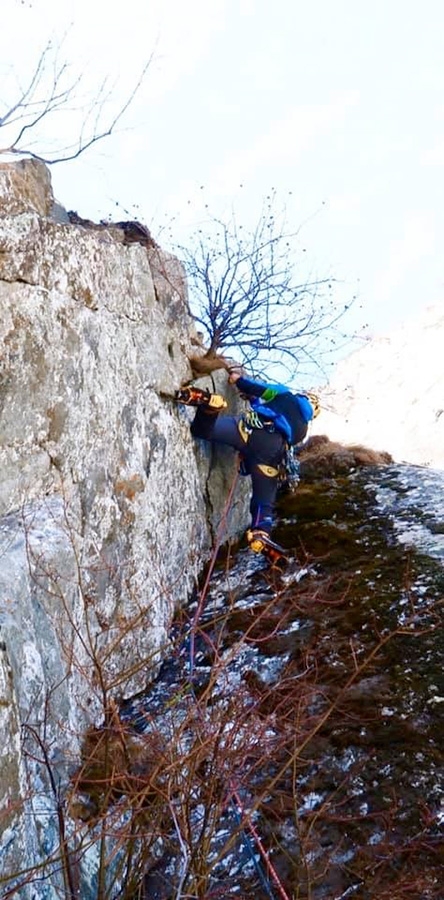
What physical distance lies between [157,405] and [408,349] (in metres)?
26.4

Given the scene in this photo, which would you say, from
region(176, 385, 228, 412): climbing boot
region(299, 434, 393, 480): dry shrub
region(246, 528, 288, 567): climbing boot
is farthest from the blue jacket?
region(299, 434, 393, 480): dry shrub

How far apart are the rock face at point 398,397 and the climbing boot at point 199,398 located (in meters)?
18.1

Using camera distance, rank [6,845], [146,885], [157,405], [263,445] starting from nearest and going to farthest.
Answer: [6,845], [146,885], [157,405], [263,445]

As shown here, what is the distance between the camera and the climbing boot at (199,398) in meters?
6.85

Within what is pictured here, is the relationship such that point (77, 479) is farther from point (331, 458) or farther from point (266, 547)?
point (331, 458)

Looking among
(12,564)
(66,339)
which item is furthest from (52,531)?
(66,339)

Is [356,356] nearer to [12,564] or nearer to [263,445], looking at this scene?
[263,445]

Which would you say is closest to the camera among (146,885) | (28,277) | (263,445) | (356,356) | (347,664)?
(146,885)

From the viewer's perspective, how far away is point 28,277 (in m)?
5.03

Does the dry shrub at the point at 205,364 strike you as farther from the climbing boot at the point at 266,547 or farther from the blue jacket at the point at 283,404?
the climbing boot at the point at 266,547

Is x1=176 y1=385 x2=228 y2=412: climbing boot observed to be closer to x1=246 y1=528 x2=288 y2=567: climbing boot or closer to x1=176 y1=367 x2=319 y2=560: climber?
x1=176 y1=367 x2=319 y2=560: climber

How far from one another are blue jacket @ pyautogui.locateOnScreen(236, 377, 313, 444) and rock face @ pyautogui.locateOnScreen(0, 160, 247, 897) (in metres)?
0.65

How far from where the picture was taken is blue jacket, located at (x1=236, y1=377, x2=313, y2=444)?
7555 mm

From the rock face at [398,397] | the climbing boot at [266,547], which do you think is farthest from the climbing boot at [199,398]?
the rock face at [398,397]
